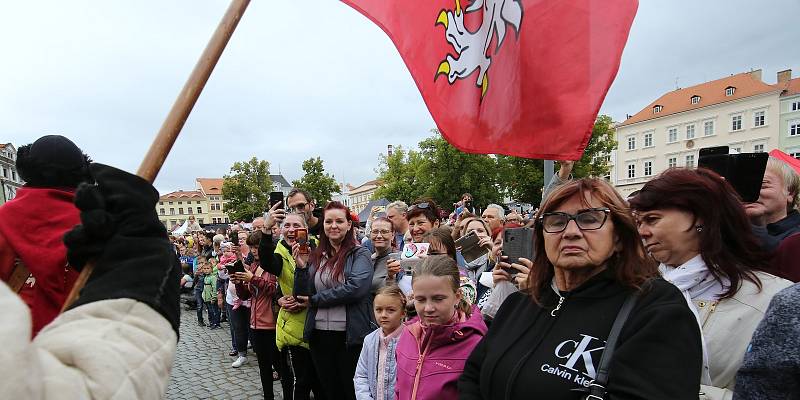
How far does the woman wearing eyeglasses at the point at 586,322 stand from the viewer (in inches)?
55.0

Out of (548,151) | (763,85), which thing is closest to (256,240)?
(548,151)

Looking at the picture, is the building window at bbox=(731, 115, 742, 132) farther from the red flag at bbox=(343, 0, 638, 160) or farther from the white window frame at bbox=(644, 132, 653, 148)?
the red flag at bbox=(343, 0, 638, 160)

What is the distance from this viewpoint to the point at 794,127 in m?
44.9

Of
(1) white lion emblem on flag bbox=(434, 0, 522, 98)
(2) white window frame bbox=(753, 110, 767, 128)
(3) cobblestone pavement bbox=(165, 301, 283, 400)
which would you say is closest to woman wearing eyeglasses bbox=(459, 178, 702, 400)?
(1) white lion emblem on flag bbox=(434, 0, 522, 98)

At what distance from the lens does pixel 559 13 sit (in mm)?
2717

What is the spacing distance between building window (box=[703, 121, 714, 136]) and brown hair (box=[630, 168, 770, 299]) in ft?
198

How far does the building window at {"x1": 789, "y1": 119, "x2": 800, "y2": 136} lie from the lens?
1756 inches

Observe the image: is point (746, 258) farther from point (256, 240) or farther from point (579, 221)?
point (256, 240)

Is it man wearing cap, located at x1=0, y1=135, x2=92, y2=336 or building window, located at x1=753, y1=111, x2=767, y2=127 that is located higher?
building window, located at x1=753, y1=111, x2=767, y2=127

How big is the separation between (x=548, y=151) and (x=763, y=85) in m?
62.5

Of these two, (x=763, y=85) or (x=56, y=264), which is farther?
(x=763, y=85)

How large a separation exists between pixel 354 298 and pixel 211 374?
3776 millimetres

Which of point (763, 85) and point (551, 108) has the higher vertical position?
point (763, 85)

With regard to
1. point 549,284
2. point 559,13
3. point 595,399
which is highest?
point 559,13
